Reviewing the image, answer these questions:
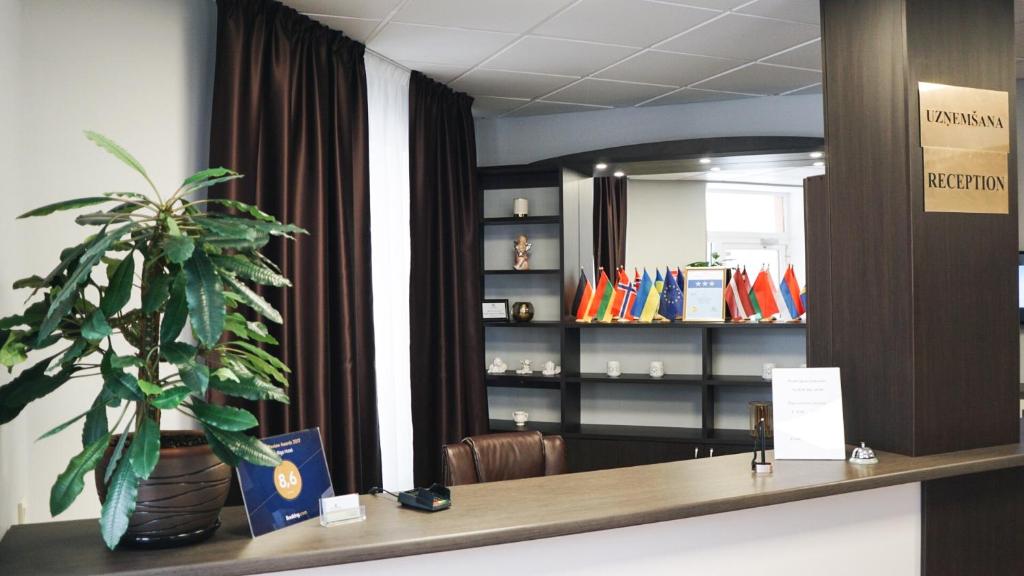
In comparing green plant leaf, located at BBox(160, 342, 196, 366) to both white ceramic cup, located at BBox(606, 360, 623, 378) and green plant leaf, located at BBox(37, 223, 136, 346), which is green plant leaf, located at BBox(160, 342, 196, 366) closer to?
green plant leaf, located at BBox(37, 223, 136, 346)

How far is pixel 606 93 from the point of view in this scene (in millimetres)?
5059

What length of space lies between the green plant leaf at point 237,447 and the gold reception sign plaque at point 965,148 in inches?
86.2

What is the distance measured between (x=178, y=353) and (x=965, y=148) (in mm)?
2514

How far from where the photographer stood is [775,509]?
2.39 m

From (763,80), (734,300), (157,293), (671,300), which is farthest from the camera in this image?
(671,300)

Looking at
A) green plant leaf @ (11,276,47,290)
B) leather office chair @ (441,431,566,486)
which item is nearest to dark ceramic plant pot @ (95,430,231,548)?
green plant leaf @ (11,276,47,290)

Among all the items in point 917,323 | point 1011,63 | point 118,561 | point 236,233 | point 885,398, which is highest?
point 1011,63

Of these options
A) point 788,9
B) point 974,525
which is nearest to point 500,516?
point 974,525

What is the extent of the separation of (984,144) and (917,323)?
68cm

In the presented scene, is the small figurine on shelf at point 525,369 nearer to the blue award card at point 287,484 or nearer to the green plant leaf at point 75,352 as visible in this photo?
the blue award card at point 287,484

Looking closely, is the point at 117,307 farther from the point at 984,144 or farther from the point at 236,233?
the point at 984,144

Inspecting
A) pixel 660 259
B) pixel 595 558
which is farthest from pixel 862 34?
pixel 660 259

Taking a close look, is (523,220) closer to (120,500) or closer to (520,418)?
(520,418)

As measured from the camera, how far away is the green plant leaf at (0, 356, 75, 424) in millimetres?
1614
